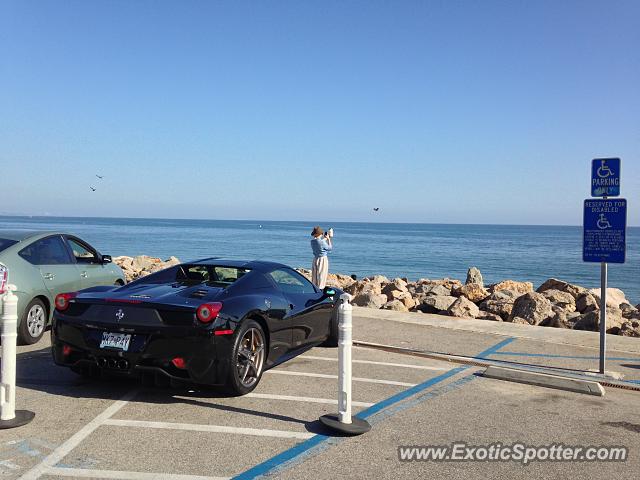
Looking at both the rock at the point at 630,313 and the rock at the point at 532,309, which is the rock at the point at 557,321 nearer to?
the rock at the point at 532,309

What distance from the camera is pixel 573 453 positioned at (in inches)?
173

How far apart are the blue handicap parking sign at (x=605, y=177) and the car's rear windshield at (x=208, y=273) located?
4.39 meters

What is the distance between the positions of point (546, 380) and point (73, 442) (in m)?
4.83

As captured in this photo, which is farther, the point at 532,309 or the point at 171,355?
the point at 532,309

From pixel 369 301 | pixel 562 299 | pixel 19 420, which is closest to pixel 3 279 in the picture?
pixel 19 420

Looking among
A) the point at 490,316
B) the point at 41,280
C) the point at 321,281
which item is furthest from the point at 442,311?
the point at 41,280

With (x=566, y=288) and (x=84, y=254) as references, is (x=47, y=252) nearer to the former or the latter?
(x=84, y=254)

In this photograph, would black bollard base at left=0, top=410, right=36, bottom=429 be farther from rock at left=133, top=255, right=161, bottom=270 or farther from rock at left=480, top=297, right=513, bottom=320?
rock at left=133, top=255, right=161, bottom=270

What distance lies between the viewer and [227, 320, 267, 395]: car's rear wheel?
534 cm

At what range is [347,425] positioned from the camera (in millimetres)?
4703

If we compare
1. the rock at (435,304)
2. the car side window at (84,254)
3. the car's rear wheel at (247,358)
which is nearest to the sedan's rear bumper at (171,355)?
the car's rear wheel at (247,358)

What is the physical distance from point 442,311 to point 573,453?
1049cm

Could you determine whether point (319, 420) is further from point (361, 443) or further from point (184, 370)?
point (184, 370)

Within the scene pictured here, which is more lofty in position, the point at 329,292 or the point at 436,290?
the point at 329,292
